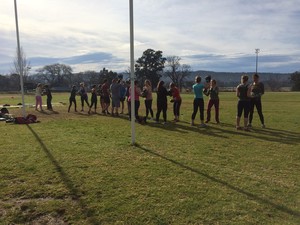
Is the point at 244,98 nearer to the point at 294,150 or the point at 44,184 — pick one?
the point at 294,150

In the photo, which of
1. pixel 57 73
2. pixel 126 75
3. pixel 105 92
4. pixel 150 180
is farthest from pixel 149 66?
pixel 150 180

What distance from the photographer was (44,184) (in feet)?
18.1

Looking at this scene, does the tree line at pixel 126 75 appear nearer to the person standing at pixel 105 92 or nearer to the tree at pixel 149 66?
the tree at pixel 149 66

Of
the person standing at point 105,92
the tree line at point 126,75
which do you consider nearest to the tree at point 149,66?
the tree line at point 126,75

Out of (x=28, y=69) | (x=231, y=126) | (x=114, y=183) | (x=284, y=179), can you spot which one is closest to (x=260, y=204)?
(x=284, y=179)

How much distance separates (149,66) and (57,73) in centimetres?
4228

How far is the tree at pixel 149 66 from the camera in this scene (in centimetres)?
8681

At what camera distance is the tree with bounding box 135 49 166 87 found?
8681cm

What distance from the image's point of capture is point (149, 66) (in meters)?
87.3

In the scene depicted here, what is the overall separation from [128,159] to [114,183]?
1628mm

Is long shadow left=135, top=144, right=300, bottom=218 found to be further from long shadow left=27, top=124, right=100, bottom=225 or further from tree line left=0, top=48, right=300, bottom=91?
tree line left=0, top=48, right=300, bottom=91

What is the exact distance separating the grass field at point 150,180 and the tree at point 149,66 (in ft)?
254

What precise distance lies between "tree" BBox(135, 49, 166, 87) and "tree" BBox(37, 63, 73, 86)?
121 ft

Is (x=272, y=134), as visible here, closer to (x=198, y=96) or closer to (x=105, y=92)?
(x=198, y=96)
